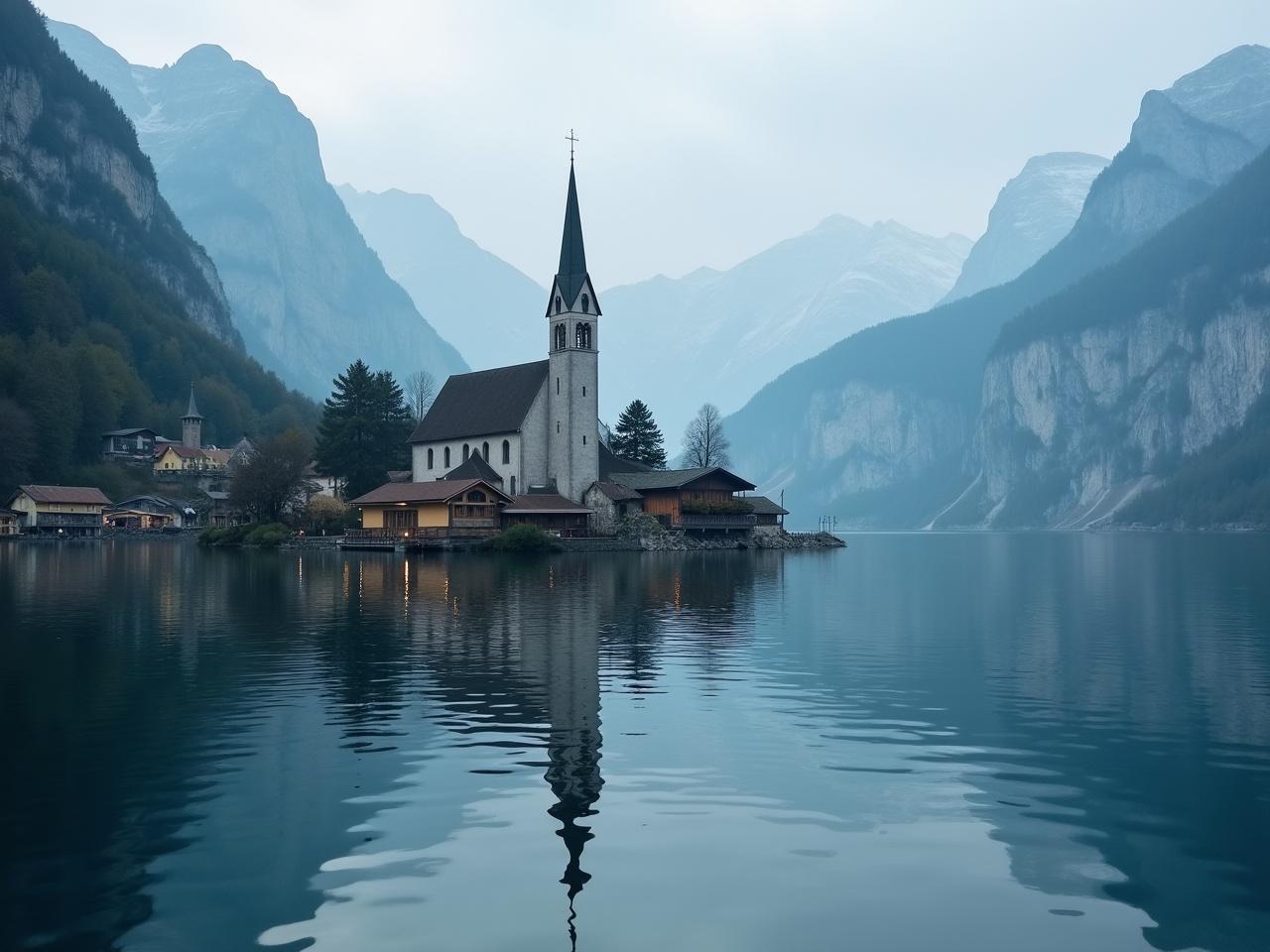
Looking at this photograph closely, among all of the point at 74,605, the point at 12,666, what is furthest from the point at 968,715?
the point at 74,605

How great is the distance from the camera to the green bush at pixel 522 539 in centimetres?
8675

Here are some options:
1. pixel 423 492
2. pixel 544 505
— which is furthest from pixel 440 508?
pixel 544 505

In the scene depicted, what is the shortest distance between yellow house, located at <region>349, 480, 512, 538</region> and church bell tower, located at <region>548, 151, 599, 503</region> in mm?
7088

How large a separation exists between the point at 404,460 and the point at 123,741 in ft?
338

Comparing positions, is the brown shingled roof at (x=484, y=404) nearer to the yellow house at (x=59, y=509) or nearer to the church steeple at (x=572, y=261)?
the church steeple at (x=572, y=261)

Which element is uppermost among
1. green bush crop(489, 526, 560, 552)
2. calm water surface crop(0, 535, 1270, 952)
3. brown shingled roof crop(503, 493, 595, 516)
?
brown shingled roof crop(503, 493, 595, 516)

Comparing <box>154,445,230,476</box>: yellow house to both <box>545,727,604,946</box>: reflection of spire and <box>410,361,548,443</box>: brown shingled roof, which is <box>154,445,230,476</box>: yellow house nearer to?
<box>410,361,548,443</box>: brown shingled roof

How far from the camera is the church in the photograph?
10325 cm

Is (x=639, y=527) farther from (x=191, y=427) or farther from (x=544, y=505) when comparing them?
(x=191, y=427)

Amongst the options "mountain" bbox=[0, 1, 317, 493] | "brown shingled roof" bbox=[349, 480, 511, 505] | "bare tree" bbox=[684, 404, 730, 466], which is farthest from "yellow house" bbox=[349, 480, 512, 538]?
"mountain" bbox=[0, 1, 317, 493]

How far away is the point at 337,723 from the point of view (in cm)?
1930

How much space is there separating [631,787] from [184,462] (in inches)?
6222

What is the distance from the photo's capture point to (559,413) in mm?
103938

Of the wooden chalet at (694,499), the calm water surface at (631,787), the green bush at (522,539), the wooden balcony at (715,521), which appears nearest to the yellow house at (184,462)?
the wooden chalet at (694,499)
